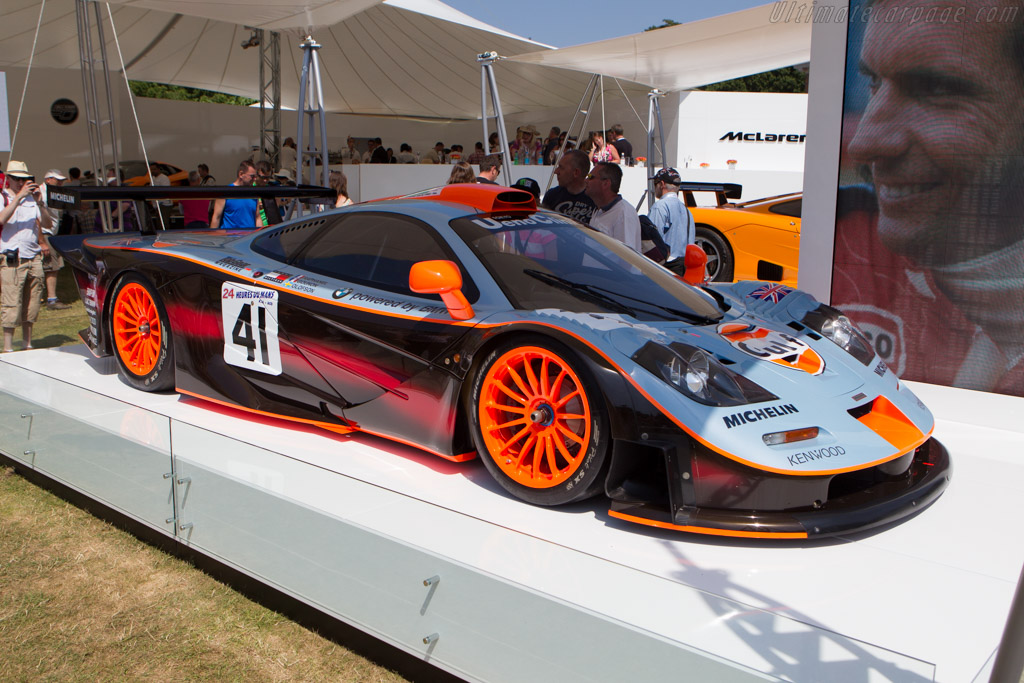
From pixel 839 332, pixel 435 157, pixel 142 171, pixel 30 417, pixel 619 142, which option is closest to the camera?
pixel 839 332

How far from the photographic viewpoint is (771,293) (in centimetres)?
395

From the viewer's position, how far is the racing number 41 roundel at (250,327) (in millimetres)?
3812

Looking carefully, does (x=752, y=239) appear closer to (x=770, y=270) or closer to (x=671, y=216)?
(x=770, y=270)

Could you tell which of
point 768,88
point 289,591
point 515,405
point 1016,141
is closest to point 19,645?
point 289,591

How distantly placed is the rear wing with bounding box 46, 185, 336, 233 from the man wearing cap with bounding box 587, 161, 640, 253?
1.71 m

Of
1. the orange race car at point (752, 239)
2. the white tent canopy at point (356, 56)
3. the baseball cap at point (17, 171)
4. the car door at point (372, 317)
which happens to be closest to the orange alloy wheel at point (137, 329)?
the car door at point (372, 317)

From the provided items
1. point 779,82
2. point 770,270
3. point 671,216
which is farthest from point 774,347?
point 779,82

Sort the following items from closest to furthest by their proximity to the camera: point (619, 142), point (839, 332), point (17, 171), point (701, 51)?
point (839, 332) → point (17, 171) → point (701, 51) → point (619, 142)

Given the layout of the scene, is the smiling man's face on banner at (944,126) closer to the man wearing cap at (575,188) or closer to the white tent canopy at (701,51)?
the man wearing cap at (575,188)

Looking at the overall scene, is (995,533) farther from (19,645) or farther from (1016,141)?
(19,645)

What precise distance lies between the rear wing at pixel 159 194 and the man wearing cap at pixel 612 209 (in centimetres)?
171

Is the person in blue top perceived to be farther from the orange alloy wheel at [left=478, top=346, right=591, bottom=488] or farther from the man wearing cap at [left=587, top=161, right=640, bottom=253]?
the orange alloy wheel at [left=478, top=346, right=591, bottom=488]

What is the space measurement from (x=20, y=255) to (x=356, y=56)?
508 inches

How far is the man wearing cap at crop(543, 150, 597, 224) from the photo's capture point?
5387mm
